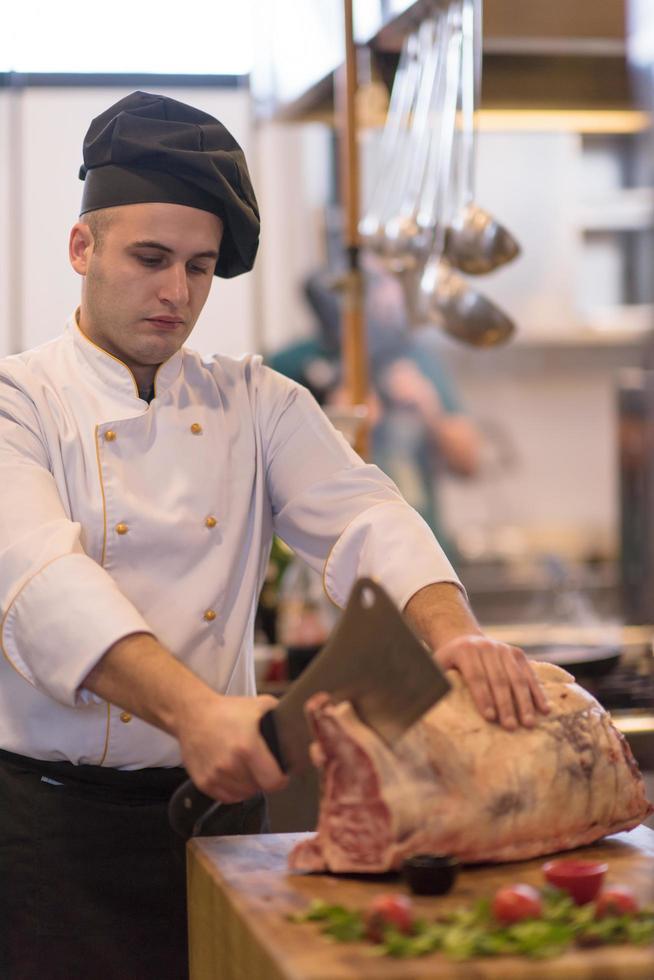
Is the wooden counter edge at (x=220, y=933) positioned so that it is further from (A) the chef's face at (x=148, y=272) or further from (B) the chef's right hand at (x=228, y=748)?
(A) the chef's face at (x=148, y=272)

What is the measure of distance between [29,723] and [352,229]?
1.65 meters

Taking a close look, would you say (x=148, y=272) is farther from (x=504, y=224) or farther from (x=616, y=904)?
(x=504, y=224)

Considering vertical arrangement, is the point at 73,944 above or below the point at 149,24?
below

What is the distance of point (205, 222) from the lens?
6.00 ft

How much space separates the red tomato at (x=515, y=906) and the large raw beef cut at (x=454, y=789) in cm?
20

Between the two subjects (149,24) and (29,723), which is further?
(149,24)

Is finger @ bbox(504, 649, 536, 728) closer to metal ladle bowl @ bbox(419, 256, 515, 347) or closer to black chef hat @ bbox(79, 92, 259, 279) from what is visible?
black chef hat @ bbox(79, 92, 259, 279)

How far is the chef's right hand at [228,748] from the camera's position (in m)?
1.45

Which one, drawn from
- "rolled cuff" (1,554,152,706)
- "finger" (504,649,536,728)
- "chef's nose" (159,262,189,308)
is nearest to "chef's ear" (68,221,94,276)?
"chef's nose" (159,262,189,308)

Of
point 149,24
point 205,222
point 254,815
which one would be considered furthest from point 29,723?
point 149,24

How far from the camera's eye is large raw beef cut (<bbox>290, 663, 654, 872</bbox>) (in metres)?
1.48

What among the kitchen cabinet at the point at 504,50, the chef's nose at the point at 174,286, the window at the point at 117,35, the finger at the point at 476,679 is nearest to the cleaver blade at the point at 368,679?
the finger at the point at 476,679

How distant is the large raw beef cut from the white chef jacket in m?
0.28

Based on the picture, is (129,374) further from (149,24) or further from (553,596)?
(553,596)
